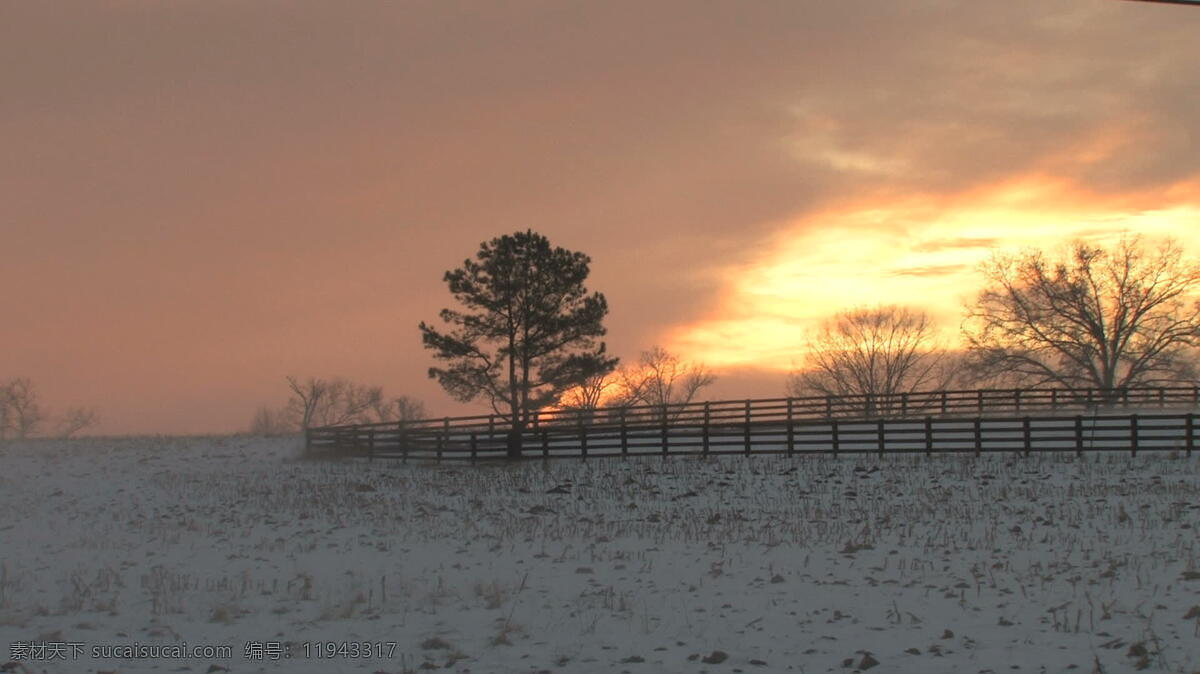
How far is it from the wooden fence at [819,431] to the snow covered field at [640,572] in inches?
61.6

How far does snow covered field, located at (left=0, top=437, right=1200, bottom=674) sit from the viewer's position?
34.5ft

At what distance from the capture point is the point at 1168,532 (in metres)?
16.9

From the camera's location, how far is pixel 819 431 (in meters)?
31.4

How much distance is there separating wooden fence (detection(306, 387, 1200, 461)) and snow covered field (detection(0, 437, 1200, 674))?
1.56 meters

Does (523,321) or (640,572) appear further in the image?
(523,321)

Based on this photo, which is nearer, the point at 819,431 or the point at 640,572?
the point at 640,572

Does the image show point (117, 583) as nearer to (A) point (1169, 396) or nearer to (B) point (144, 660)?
(B) point (144, 660)

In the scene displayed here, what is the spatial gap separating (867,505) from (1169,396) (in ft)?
115

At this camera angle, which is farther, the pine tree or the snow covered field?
the pine tree

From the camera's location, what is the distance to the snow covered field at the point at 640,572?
10.5 meters

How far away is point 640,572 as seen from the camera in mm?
15070

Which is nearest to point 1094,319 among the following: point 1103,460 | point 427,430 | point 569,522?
point 1103,460

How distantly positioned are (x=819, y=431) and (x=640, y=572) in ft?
57.9

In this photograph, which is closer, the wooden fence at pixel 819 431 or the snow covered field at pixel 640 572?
the snow covered field at pixel 640 572
